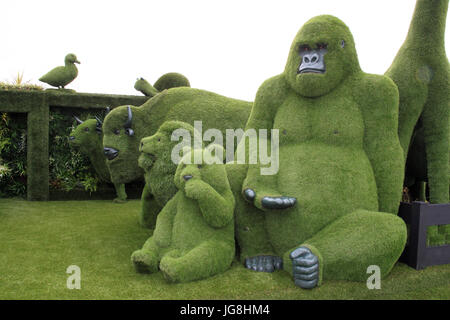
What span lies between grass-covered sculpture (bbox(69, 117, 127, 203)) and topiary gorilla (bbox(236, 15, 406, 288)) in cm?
404

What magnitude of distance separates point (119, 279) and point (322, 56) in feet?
7.84

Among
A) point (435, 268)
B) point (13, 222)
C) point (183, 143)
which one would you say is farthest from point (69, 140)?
point (435, 268)

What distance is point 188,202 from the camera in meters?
3.03

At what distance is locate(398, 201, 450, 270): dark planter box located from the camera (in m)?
2.99

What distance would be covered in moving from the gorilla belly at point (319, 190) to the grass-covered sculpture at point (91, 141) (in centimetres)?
411

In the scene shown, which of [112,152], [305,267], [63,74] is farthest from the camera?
[63,74]

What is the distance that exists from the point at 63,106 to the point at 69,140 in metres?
0.84

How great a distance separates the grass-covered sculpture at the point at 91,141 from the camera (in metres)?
6.41

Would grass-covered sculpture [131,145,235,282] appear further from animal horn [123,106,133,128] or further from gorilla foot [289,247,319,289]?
animal horn [123,106,133,128]

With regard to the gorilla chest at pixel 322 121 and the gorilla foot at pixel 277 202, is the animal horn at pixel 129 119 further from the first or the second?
the gorilla foot at pixel 277 202

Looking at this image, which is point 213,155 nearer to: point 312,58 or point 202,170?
point 202,170

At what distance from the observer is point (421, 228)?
9.80 feet

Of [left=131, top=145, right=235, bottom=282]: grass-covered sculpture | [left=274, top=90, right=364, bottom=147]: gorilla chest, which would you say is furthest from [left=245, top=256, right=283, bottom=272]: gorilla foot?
[left=274, top=90, right=364, bottom=147]: gorilla chest

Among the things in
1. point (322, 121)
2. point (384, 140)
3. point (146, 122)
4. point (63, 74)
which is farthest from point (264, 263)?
point (63, 74)
